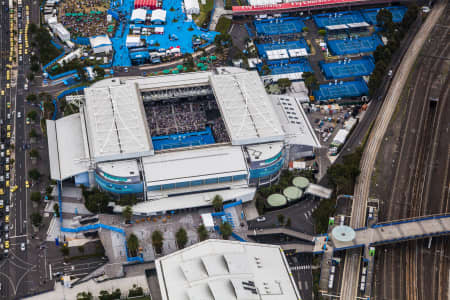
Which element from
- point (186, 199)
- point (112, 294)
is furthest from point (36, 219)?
point (186, 199)

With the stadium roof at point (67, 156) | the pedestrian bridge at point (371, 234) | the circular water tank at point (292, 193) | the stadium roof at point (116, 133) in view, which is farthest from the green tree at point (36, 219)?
the circular water tank at point (292, 193)

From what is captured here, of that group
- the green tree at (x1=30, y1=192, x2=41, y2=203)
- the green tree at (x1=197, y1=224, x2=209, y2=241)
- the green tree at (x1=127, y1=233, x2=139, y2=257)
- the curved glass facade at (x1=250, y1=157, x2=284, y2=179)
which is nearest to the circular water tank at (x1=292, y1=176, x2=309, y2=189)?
the curved glass facade at (x1=250, y1=157, x2=284, y2=179)

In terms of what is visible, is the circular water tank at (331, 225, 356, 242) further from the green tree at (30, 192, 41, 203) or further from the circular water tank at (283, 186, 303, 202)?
the green tree at (30, 192, 41, 203)

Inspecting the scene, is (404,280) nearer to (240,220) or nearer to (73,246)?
(240,220)

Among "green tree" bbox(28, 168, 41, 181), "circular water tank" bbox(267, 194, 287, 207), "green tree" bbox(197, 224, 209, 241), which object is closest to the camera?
"green tree" bbox(197, 224, 209, 241)

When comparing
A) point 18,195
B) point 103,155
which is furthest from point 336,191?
point 18,195

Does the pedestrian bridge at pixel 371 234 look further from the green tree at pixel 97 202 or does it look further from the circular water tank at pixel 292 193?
the green tree at pixel 97 202

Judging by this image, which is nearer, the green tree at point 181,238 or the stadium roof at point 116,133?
the green tree at point 181,238
